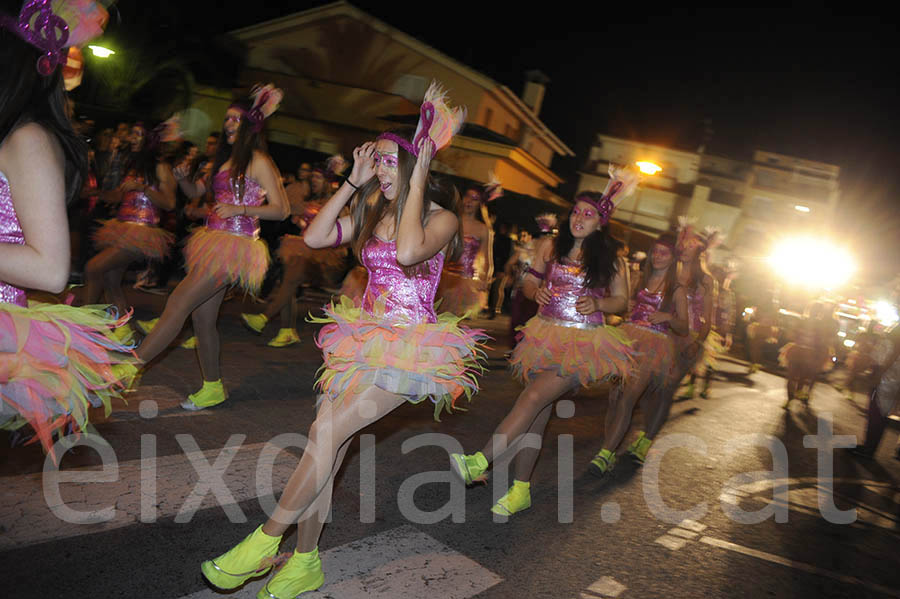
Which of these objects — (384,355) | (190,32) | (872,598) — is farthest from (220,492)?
(190,32)

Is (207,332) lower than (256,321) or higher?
higher

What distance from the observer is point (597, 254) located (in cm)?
470

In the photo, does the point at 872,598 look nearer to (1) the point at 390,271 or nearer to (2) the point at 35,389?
(1) the point at 390,271

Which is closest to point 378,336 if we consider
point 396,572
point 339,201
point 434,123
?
point 339,201

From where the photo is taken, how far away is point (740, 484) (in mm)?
6188

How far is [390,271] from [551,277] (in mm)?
1967

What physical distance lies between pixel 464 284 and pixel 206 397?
3.80 meters

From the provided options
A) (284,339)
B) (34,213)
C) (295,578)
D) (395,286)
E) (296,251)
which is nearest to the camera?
(34,213)

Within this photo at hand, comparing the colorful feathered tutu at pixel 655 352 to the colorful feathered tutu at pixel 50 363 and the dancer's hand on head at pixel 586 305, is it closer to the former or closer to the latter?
the dancer's hand on head at pixel 586 305

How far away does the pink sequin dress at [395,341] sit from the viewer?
9.80ft

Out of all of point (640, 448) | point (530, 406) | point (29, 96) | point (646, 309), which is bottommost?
point (640, 448)

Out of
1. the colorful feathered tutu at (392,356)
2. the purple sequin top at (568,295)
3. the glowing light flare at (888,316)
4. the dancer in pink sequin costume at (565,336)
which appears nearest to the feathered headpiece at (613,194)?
the dancer in pink sequin costume at (565,336)

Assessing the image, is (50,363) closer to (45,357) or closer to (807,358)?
(45,357)

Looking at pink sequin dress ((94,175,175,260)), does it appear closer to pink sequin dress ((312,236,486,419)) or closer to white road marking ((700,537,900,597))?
pink sequin dress ((312,236,486,419))
